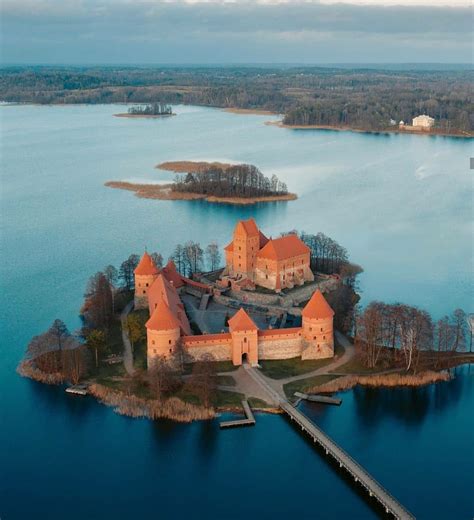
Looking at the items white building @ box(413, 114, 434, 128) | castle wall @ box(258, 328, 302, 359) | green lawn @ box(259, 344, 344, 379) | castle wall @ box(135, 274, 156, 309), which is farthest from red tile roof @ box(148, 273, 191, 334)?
white building @ box(413, 114, 434, 128)

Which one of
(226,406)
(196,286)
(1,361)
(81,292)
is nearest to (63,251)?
(81,292)

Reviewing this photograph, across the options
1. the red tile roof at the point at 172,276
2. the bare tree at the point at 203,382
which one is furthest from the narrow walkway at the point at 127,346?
the bare tree at the point at 203,382

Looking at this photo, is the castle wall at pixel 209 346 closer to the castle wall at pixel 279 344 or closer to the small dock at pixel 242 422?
the castle wall at pixel 279 344

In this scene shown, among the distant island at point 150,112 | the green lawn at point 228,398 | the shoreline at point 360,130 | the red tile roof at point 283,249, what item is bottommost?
the green lawn at point 228,398

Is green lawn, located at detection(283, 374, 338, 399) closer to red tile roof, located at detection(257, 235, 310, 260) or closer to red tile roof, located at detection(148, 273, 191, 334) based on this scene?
red tile roof, located at detection(148, 273, 191, 334)

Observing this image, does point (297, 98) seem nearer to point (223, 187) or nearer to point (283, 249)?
point (223, 187)

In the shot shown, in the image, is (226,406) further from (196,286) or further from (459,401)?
(196,286)
